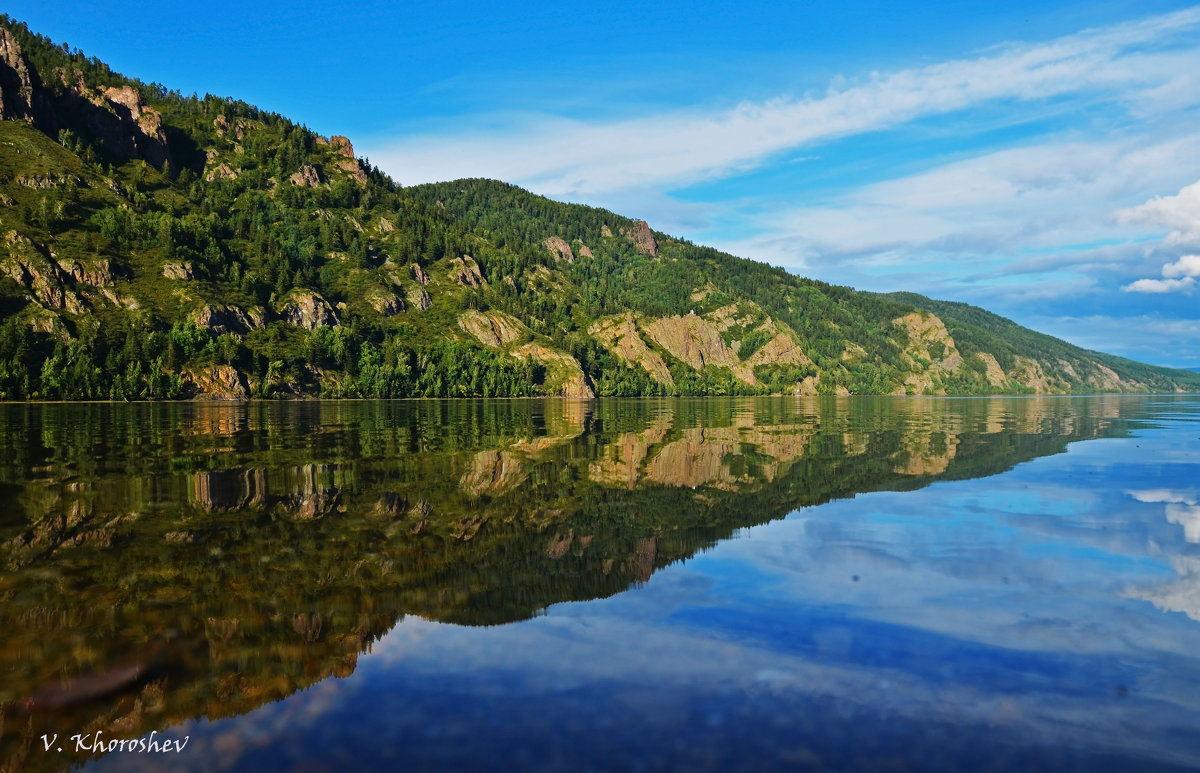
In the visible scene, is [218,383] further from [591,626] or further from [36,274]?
[591,626]

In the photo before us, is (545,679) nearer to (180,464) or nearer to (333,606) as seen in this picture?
(333,606)

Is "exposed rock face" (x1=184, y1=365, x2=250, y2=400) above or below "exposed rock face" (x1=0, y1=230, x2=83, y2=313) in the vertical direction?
below

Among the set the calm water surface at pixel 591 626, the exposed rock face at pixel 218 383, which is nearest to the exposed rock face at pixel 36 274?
the exposed rock face at pixel 218 383

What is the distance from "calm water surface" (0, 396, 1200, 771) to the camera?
11.3 m

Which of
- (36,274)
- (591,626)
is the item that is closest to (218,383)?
(36,274)

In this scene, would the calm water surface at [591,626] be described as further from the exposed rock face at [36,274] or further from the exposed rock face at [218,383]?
the exposed rock face at [36,274]

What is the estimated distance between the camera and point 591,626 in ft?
55.2

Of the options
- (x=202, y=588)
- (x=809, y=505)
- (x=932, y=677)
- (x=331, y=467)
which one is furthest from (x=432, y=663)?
(x=331, y=467)

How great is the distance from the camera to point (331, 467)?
1708 inches

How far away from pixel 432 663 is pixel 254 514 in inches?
696

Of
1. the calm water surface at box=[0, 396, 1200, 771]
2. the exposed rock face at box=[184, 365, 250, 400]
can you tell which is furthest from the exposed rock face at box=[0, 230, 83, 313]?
the calm water surface at box=[0, 396, 1200, 771]

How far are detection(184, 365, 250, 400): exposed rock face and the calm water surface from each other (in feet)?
551

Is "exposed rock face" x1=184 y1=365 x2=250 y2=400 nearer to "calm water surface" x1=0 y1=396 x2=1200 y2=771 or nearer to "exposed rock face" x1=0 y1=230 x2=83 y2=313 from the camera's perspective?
"exposed rock face" x1=0 y1=230 x2=83 y2=313

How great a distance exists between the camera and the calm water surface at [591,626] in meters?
11.3
